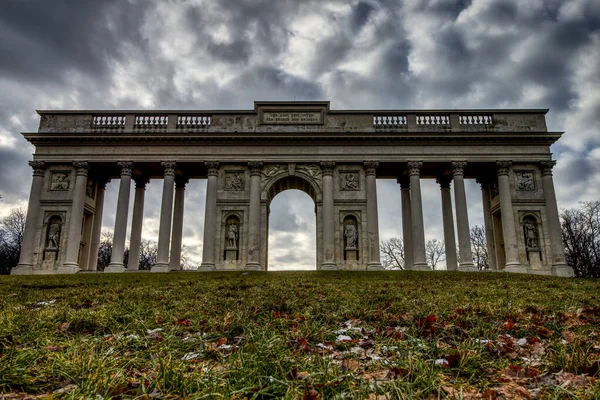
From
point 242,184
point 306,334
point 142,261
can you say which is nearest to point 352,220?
point 242,184

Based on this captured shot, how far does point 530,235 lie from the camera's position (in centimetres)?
3294

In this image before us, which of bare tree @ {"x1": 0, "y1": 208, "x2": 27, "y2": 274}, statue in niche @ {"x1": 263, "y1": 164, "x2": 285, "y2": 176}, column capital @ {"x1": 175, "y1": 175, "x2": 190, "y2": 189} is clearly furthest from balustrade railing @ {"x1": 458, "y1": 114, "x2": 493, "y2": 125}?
Answer: bare tree @ {"x1": 0, "y1": 208, "x2": 27, "y2": 274}

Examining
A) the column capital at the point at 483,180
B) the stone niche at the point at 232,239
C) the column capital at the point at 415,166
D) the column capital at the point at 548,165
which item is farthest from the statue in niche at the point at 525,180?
the stone niche at the point at 232,239

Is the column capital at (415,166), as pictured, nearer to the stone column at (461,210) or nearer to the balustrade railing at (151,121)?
the stone column at (461,210)

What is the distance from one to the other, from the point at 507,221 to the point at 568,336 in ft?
98.7

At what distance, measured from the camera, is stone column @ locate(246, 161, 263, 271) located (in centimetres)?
3219

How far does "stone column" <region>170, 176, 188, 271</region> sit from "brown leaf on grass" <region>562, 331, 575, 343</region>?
32.5 m

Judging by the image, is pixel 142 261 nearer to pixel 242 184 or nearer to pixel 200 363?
pixel 242 184

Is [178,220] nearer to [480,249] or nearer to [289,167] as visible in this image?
[289,167]

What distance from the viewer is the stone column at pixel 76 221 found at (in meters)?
31.6

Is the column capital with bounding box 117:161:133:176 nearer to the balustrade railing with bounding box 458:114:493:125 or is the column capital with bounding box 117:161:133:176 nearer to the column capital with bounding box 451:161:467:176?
the column capital with bounding box 451:161:467:176

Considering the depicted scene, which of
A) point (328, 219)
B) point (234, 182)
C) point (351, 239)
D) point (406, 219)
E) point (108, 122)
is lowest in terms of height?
point (351, 239)

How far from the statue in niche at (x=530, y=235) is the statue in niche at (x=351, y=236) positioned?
44.2 ft

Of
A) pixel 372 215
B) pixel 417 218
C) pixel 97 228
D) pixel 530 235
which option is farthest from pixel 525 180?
pixel 97 228
